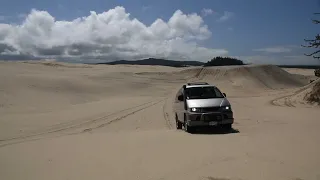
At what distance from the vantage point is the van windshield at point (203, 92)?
41.1 feet

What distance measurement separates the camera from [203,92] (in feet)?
42.1

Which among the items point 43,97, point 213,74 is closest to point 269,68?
point 213,74

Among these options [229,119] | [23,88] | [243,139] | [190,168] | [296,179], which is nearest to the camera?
[296,179]

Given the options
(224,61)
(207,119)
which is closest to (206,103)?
(207,119)

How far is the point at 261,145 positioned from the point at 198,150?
4.79 feet

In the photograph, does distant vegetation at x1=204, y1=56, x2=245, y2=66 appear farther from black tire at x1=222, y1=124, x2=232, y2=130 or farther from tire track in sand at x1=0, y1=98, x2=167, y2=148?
black tire at x1=222, y1=124, x2=232, y2=130

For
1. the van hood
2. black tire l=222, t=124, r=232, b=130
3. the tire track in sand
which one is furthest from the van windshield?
the tire track in sand

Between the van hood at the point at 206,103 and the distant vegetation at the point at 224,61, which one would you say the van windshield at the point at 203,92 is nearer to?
the van hood at the point at 206,103

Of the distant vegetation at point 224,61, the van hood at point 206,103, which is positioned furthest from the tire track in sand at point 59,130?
the distant vegetation at point 224,61

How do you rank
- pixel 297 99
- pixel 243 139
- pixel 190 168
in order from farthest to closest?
pixel 297 99 < pixel 243 139 < pixel 190 168

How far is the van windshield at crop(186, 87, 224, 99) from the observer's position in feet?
41.1

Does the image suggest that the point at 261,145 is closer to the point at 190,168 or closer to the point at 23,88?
the point at 190,168

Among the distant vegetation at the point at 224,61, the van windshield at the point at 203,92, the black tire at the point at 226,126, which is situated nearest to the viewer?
the black tire at the point at 226,126

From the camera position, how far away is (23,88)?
25.9 metres
